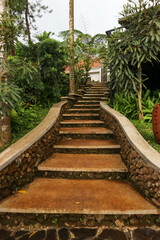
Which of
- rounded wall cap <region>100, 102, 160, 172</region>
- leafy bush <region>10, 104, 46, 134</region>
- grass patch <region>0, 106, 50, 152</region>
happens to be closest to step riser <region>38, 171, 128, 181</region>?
rounded wall cap <region>100, 102, 160, 172</region>

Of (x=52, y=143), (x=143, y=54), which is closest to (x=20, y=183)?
(x=52, y=143)

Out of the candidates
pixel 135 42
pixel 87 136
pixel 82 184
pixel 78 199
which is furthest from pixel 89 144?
pixel 135 42

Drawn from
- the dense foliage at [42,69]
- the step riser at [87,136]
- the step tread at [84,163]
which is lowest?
the step tread at [84,163]

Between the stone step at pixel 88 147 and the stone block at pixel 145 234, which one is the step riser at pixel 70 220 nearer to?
the stone block at pixel 145 234

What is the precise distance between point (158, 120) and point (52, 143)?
1.99 m

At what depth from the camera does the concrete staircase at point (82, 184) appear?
5.25 ft

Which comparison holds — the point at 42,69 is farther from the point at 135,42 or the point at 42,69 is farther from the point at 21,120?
the point at 135,42

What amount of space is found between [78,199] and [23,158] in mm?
941

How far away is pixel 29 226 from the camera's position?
1.60 metres

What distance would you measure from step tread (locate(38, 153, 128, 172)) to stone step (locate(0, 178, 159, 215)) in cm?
20

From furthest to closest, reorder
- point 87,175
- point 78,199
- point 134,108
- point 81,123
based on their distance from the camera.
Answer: point 134,108 → point 81,123 → point 87,175 → point 78,199

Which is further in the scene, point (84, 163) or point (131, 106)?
point (131, 106)

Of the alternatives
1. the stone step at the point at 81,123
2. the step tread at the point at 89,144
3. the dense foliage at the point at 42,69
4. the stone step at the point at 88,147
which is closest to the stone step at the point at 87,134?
the step tread at the point at 89,144

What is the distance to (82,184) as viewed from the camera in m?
2.09
